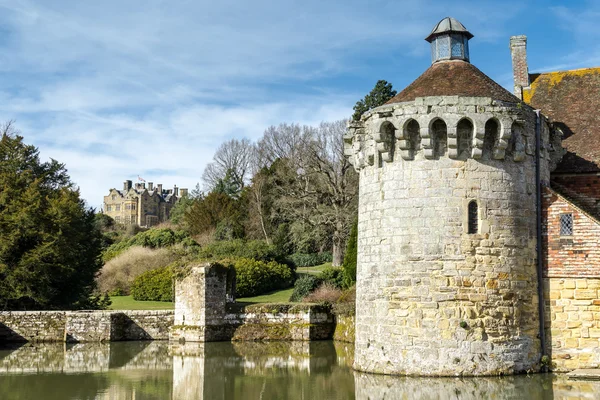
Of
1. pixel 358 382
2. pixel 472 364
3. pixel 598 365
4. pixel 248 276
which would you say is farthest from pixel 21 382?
pixel 248 276

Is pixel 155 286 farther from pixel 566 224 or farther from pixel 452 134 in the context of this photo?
pixel 566 224

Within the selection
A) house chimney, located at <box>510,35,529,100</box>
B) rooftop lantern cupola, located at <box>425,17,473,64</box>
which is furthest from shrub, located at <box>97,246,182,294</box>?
rooftop lantern cupola, located at <box>425,17,473,64</box>

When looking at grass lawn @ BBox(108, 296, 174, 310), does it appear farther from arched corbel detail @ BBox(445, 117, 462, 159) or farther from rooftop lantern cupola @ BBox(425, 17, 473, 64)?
arched corbel detail @ BBox(445, 117, 462, 159)

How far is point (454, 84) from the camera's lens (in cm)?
1315

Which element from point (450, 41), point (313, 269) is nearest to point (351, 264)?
point (313, 269)

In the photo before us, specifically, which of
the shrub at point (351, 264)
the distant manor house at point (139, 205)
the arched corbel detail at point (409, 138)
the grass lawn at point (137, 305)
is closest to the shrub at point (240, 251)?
the grass lawn at point (137, 305)

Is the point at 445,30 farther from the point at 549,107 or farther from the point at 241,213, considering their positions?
the point at 241,213

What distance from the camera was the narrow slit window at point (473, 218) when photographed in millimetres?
12383

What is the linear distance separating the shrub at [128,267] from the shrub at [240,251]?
202 centimetres

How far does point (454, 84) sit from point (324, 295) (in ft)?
38.7

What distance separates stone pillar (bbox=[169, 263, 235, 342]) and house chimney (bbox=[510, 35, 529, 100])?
10223 mm

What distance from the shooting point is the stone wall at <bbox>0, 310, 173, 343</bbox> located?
20.7m

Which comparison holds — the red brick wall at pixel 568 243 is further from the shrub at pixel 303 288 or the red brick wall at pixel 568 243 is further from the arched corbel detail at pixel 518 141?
the shrub at pixel 303 288

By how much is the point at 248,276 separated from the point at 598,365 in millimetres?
18055
